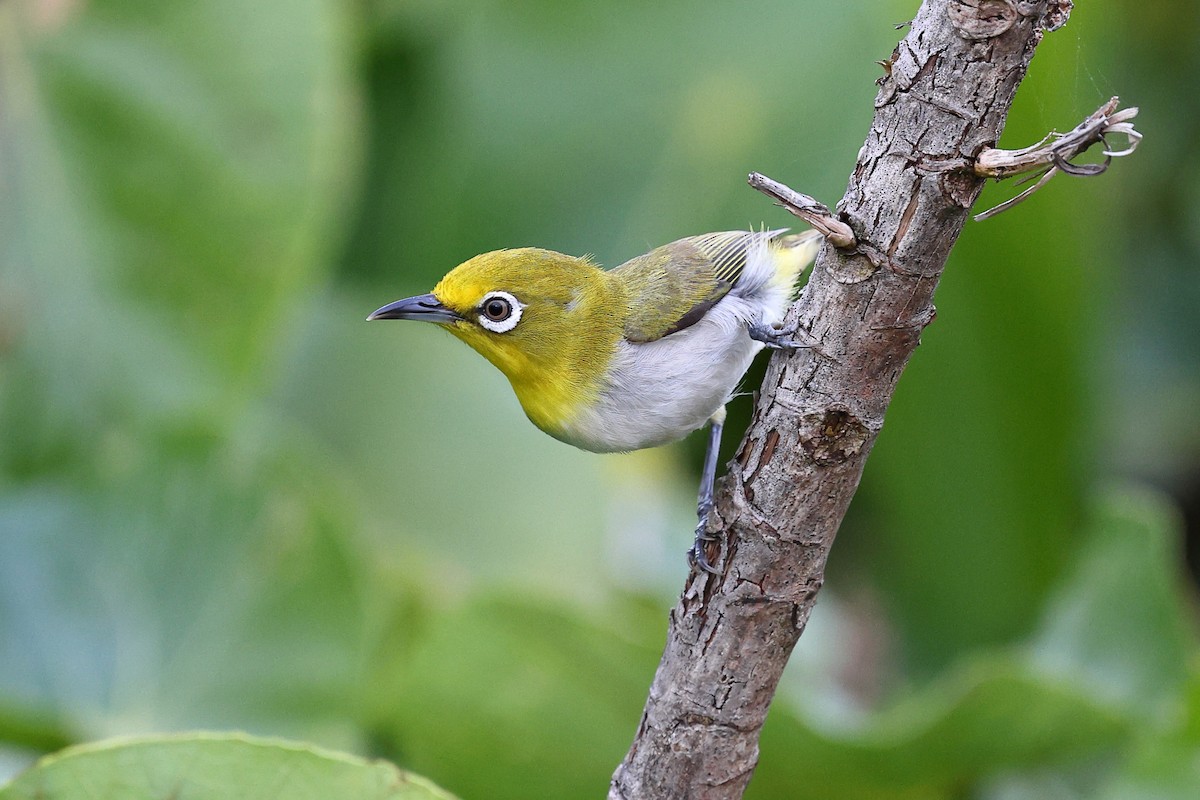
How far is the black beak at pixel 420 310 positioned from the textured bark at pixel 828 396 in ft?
1.07

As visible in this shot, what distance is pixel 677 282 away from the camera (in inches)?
58.1

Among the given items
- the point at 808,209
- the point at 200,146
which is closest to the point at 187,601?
the point at 200,146

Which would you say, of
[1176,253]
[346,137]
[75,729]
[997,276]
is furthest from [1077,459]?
[75,729]

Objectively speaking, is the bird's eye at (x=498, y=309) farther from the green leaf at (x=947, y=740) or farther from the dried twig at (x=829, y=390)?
the green leaf at (x=947, y=740)

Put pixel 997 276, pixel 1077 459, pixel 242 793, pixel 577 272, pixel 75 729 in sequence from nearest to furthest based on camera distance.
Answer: pixel 242 793 < pixel 577 272 < pixel 75 729 < pixel 997 276 < pixel 1077 459

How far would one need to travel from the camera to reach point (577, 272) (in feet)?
4.47

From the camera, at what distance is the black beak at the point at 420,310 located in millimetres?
1155

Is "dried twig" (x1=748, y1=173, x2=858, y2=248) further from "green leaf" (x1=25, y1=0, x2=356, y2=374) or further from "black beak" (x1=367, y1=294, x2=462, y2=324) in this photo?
"green leaf" (x1=25, y1=0, x2=356, y2=374)

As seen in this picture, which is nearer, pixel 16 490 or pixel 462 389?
pixel 16 490

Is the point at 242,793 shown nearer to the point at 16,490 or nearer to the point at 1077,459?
the point at 16,490

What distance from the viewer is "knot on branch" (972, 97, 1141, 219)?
86 cm

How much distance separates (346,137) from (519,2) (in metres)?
0.73

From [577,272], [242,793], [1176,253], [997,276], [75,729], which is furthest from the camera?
[1176,253]

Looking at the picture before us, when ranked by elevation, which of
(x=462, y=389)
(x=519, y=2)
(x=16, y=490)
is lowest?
(x=16, y=490)
